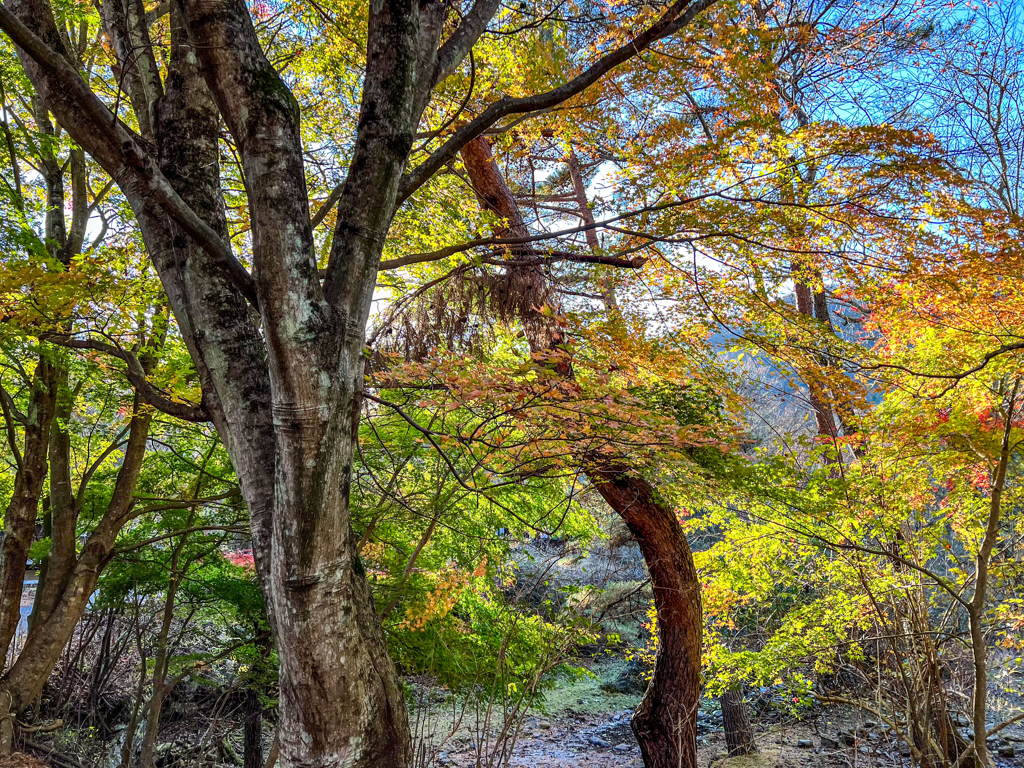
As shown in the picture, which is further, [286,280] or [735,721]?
[735,721]

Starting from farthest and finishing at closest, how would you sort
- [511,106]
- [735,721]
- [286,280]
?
[735,721]
[511,106]
[286,280]

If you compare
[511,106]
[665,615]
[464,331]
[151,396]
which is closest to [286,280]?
[151,396]

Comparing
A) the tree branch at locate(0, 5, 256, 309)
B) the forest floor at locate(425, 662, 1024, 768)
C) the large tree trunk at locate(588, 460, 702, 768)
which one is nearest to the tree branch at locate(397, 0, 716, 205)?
the tree branch at locate(0, 5, 256, 309)

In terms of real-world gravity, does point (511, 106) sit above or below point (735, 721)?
above

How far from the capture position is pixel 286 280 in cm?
193

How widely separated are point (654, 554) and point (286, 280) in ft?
13.8

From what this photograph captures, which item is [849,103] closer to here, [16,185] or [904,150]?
[904,150]

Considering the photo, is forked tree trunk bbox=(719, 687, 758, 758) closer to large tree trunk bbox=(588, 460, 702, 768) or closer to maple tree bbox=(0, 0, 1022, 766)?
maple tree bbox=(0, 0, 1022, 766)

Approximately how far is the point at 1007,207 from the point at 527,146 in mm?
5357

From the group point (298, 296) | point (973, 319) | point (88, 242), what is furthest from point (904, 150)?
point (88, 242)

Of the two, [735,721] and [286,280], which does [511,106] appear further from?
[735,721]

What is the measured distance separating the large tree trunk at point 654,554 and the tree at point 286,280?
8.22 ft

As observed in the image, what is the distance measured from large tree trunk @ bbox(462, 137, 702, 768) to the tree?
250 cm

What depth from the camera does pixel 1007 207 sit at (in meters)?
6.45
